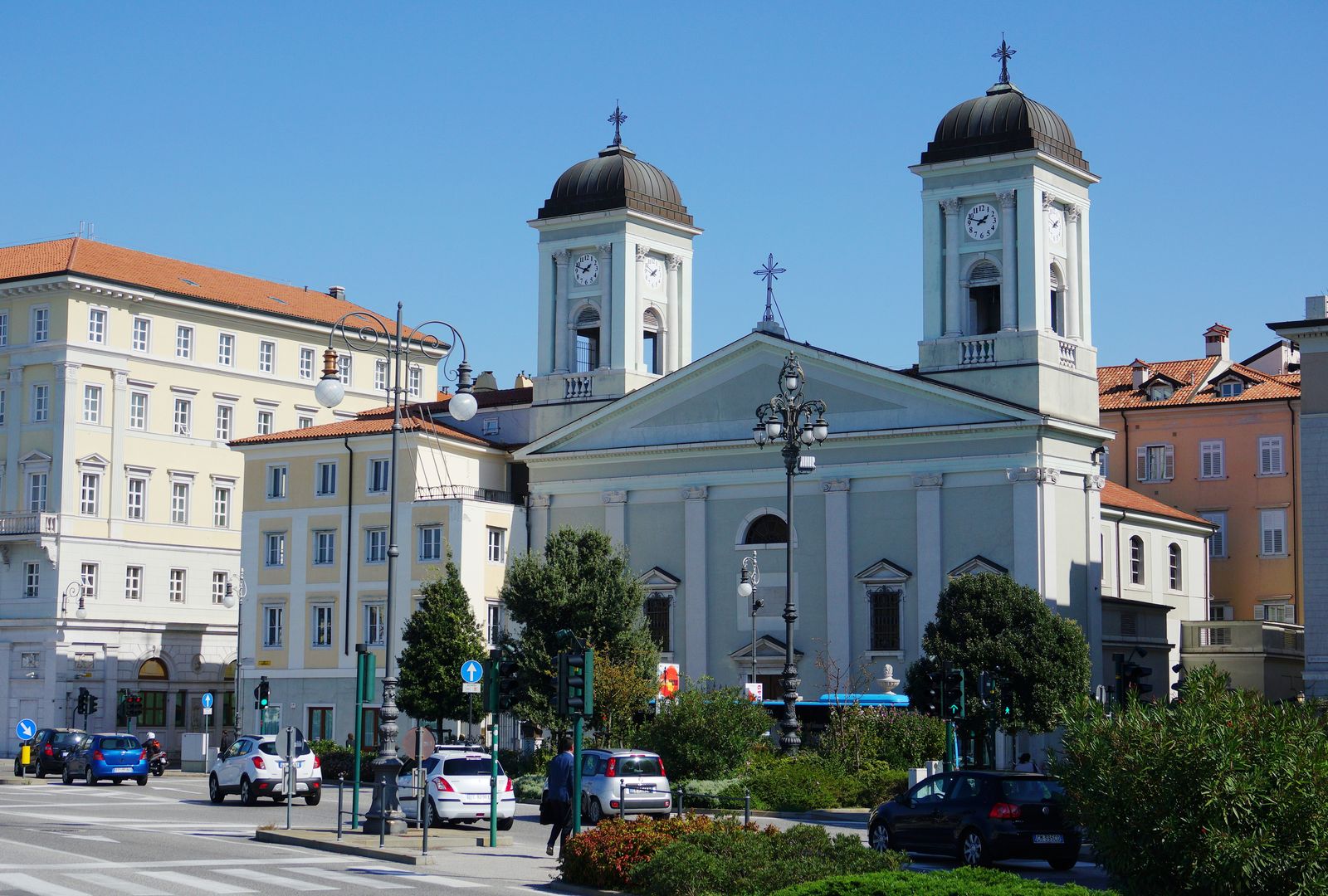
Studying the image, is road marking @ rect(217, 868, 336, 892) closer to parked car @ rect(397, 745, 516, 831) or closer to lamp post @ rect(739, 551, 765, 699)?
parked car @ rect(397, 745, 516, 831)

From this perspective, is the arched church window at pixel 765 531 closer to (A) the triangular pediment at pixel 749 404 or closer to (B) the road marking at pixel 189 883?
(A) the triangular pediment at pixel 749 404

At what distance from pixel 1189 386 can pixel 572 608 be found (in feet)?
125

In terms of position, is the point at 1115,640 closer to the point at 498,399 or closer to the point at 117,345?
the point at 498,399

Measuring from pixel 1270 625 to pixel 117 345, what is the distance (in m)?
44.4

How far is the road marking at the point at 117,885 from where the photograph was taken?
2183 cm

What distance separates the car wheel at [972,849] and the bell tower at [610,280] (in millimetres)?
36548

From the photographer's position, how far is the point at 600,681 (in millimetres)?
48125

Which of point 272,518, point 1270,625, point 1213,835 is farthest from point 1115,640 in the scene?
point 1213,835

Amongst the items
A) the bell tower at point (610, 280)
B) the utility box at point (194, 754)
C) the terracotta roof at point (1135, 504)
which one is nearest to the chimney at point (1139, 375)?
the terracotta roof at point (1135, 504)

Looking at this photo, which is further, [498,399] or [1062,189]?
[498,399]

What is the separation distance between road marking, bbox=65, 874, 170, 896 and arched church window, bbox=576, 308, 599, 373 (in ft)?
138

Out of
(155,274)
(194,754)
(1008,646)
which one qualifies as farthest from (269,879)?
(155,274)

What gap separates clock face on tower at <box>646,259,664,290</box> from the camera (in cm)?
6494

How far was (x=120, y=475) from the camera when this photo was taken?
244 ft
